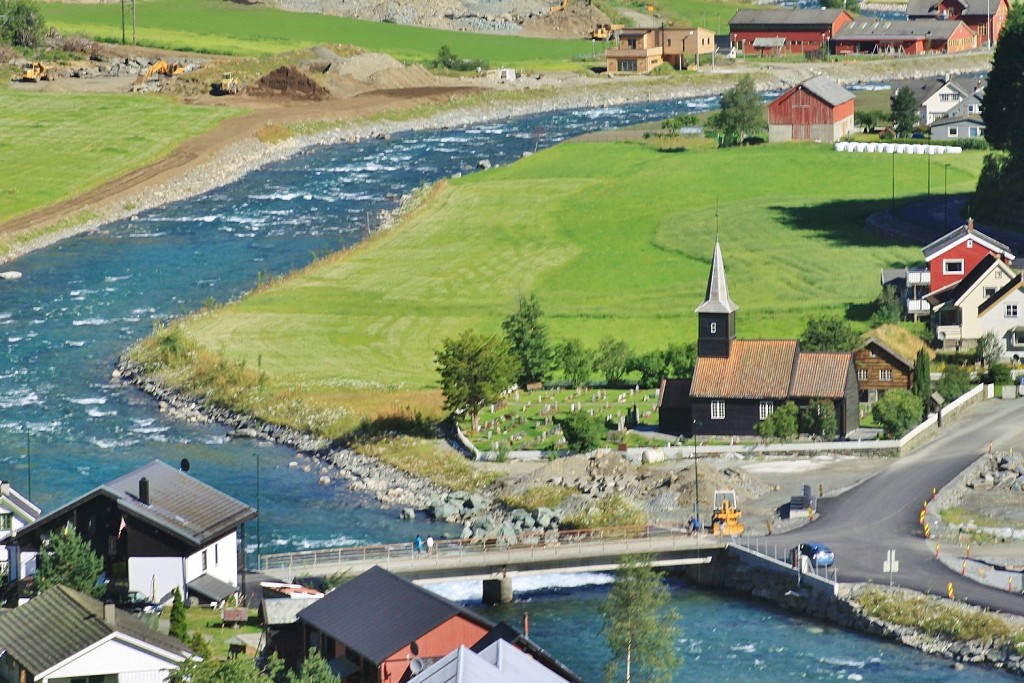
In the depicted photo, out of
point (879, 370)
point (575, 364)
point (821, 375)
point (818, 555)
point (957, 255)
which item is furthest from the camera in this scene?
point (957, 255)

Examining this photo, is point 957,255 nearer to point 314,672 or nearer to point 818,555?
point 818,555

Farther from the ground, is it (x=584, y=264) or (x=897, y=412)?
(x=584, y=264)

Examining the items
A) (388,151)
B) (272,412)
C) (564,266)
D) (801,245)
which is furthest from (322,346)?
(388,151)

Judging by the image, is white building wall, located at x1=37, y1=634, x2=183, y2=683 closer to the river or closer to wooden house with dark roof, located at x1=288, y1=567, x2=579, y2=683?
wooden house with dark roof, located at x1=288, y1=567, x2=579, y2=683

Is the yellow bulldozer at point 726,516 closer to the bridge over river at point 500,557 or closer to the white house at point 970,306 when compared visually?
the bridge over river at point 500,557

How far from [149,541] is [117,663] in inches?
442

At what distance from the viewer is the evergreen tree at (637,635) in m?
59.3

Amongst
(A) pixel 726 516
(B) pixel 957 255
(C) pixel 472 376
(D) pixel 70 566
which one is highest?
(B) pixel 957 255

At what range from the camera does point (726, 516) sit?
73.1m

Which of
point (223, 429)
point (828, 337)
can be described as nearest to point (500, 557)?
point (223, 429)

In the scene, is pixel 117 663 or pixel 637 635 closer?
pixel 117 663

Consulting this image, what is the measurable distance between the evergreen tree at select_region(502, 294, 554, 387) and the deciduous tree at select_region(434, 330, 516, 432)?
4.72 m

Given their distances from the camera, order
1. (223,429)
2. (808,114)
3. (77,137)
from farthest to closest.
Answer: (77,137)
(808,114)
(223,429)

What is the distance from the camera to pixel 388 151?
177750 millimetres
